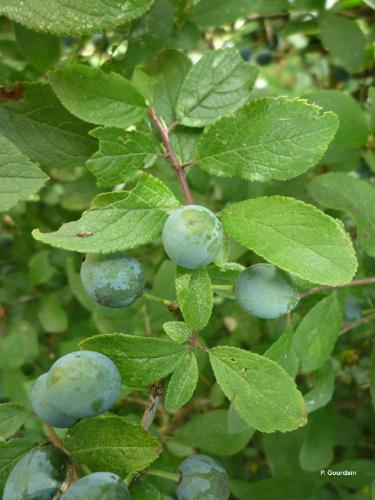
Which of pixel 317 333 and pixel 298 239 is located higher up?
pixel 298 239

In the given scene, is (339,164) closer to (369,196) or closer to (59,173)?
(369,196)

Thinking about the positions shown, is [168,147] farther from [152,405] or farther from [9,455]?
[9,455]

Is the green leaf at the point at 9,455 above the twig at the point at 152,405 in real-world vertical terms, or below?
below

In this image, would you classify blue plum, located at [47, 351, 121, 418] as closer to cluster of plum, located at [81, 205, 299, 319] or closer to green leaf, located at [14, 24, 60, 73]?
cluster of plum, located at [81, 205, 299, 319]

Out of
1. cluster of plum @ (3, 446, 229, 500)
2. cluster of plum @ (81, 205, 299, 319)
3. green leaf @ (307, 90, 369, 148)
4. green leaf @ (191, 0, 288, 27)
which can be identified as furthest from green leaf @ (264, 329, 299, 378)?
green leaf @ (191, 0, 288, 27)

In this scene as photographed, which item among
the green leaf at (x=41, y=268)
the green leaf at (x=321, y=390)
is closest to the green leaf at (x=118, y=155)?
the green leaf at (x=321, y=390)

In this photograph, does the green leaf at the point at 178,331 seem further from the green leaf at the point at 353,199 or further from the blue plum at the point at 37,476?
the green leaf at the point at 353,199

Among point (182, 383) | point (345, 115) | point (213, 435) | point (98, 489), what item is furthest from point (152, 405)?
point (345, 115)
